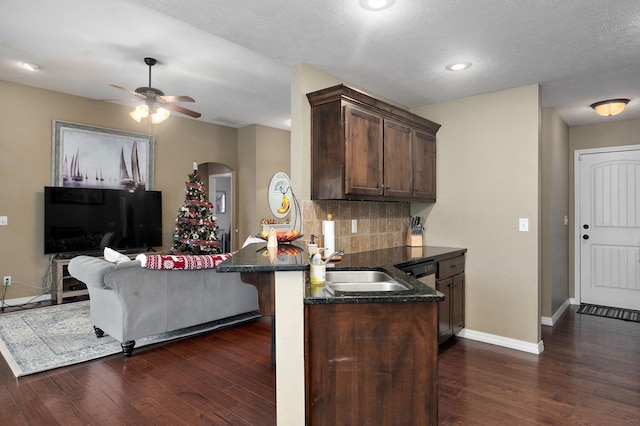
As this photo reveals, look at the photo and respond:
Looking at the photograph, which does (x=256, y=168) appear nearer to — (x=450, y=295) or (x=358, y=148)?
(x=358, y=148)

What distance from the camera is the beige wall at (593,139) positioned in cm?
489

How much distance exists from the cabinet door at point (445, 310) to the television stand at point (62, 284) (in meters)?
4.71

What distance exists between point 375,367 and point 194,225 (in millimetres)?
4391

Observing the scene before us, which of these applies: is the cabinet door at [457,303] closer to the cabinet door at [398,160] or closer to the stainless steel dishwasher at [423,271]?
the stainless steel dishwasher at [423,271]

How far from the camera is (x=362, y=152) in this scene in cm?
313

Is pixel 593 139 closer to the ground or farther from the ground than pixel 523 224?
farther from the ground

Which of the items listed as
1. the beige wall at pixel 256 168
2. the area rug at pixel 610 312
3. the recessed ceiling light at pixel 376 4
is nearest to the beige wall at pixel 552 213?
the area rug at pixel 610 312

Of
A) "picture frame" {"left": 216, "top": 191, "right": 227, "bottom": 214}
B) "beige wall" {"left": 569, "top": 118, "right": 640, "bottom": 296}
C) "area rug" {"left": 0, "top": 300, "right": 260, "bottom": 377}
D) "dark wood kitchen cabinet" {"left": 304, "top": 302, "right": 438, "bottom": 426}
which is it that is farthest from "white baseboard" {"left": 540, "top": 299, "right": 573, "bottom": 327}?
"picture frame" {"left": 216, "top": 191, "right": 227, "bottom": 214}

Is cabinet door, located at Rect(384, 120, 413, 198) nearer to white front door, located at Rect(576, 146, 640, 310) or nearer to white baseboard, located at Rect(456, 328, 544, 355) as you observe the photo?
white baseboard, located at Rect(456, 328, 544, 355)

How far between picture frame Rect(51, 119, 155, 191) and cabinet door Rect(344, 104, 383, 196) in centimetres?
431

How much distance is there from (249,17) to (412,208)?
2.83m

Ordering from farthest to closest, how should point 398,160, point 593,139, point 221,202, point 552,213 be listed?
point 221,202, point 593,139, point 552,213, point 398,160

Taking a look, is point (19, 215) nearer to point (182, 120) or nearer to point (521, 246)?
point (182, 120)

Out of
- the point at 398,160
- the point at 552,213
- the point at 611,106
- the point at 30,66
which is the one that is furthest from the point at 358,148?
the point at 30,66
